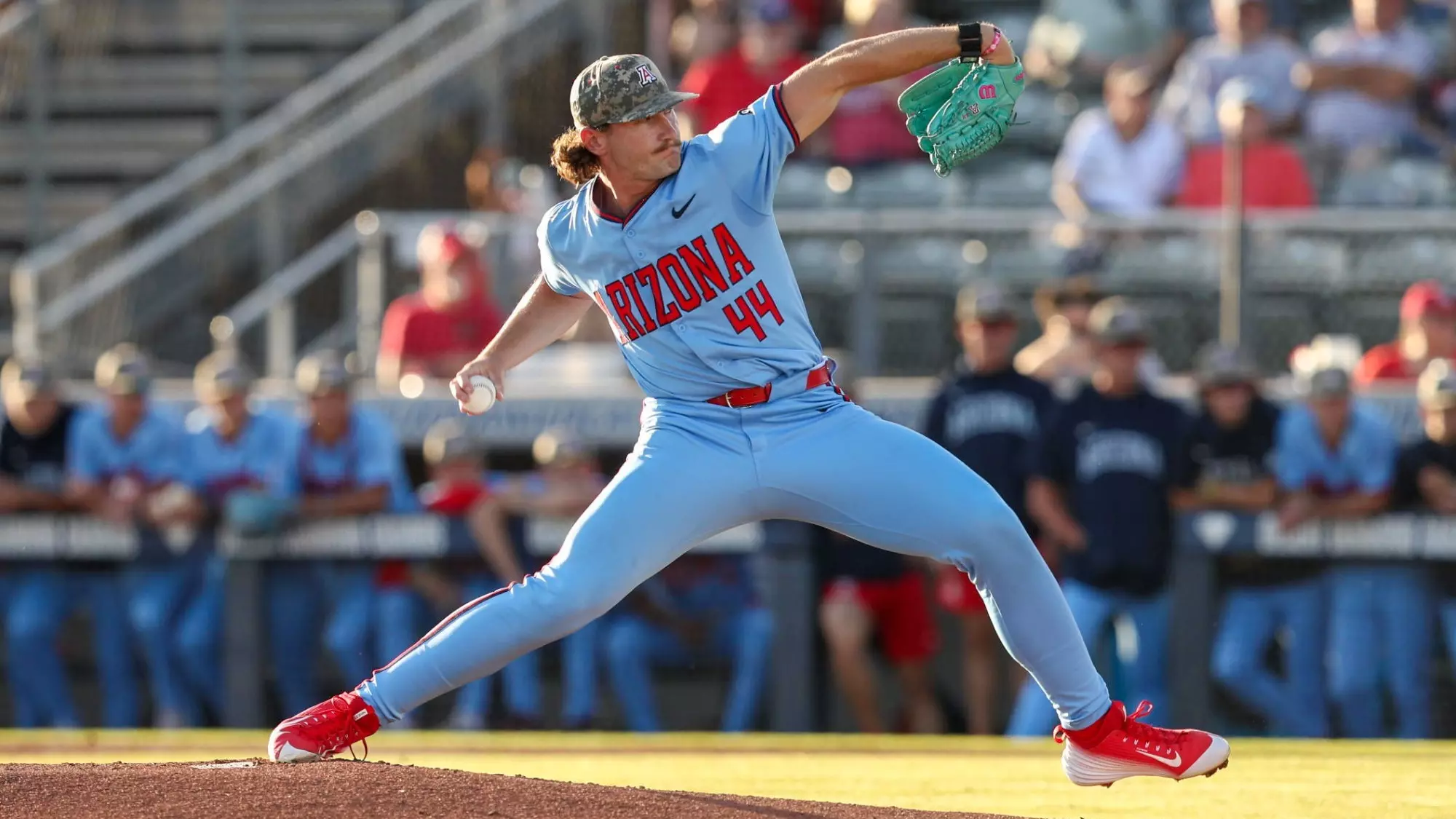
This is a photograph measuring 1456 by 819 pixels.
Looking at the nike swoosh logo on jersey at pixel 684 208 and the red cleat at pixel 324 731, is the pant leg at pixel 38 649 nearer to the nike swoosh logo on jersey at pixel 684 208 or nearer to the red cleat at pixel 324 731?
the red cleat at pixel 324 731

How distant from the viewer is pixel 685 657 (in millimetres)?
9234

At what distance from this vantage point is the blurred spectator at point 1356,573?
27.8 feet

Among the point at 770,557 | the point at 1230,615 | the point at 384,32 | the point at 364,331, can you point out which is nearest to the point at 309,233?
the point at 364,331

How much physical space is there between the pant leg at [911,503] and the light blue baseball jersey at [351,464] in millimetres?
4880

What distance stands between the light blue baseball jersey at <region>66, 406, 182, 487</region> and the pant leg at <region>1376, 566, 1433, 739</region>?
5.30 meters

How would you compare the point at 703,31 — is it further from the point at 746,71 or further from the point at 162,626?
the point at 162,626

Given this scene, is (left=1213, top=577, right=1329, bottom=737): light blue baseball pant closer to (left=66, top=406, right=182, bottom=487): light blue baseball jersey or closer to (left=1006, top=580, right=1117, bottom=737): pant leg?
(left=1006, top=580, right=1117, bottom=737): pant leg

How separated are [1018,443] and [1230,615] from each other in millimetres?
1112

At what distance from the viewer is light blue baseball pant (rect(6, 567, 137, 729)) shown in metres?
9.58

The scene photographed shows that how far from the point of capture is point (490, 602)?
4.89 m

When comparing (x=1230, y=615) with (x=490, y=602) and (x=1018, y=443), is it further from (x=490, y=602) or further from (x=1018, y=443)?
(x=490, y=602)

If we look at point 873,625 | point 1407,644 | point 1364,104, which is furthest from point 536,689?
point 1364,104

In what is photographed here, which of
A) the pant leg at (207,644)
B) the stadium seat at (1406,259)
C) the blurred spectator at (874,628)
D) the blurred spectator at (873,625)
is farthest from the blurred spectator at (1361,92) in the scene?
the pant leg at (207,644)

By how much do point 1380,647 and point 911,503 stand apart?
14.6 feet
